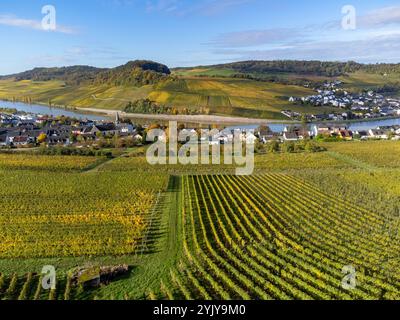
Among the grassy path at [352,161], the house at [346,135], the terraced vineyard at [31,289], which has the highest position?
the house at [346,135]

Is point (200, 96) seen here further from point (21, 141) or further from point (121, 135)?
point (21, 141)

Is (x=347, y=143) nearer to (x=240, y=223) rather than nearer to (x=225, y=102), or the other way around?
(x=240, y=223)

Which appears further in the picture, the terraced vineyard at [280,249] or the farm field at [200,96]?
the farm field at [200,96]

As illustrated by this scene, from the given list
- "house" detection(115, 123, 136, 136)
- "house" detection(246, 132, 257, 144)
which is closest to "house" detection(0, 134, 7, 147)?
"house" detection(115, 123, 136, 136)

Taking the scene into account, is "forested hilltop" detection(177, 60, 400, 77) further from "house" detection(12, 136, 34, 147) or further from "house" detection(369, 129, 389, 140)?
"house" detection(12, 136, 34, 147)

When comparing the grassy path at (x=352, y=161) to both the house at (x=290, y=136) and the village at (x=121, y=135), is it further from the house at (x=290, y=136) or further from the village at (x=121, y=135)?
the house at (x=290, y=136)

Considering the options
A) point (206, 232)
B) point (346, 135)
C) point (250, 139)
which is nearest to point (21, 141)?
point (250, 139)

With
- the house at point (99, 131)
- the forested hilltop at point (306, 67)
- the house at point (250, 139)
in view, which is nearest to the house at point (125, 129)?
the house at point (99, 131)
